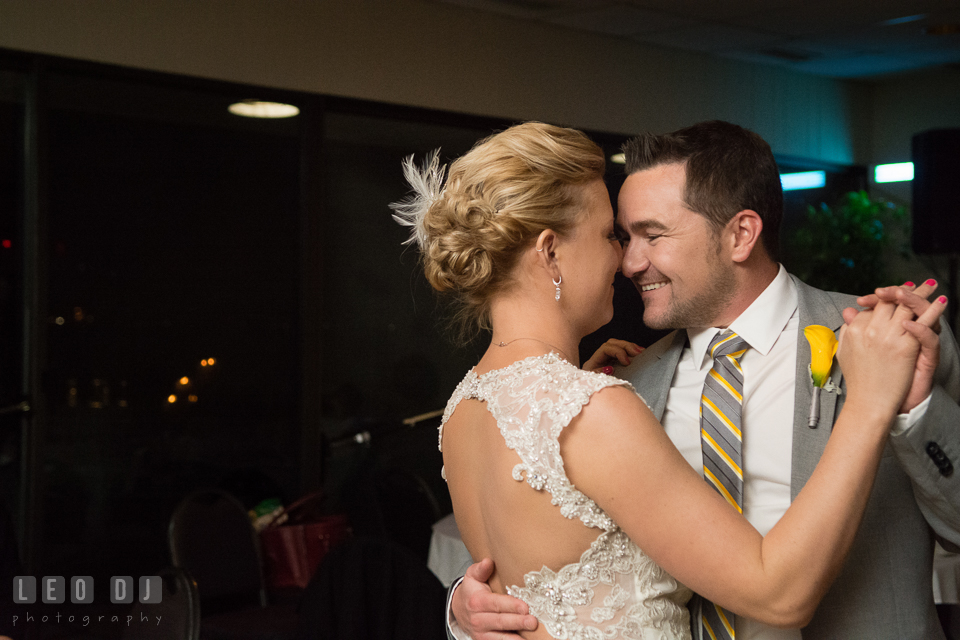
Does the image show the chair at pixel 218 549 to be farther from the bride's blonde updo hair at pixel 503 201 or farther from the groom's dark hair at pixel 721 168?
the groom's dark hair at pixel 721 168

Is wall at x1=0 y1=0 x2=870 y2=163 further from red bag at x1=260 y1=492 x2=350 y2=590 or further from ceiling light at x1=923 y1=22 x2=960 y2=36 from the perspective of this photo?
red bag at x1=260 y1=492 x2=350 y2=590

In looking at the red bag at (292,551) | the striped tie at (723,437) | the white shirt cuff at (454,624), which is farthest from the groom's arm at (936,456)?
the red bag at (292,551)

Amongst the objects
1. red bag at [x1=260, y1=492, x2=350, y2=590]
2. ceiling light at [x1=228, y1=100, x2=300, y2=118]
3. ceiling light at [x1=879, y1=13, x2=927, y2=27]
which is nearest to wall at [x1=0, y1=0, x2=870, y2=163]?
ceiling light at [x1=228, y1=100, x2=300, y2=118]

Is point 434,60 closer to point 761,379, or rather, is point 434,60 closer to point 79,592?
point 79,592

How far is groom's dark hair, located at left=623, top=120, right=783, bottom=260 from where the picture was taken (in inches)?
61.1

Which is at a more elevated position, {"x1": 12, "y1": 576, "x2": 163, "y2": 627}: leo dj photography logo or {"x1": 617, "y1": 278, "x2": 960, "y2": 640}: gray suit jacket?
{"x1": 617, "y1": 278, "x2": 960, "y2": 640}: gray suit jacket

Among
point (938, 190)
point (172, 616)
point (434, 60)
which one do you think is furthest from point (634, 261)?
point (938, 190)

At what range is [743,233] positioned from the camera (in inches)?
61.5

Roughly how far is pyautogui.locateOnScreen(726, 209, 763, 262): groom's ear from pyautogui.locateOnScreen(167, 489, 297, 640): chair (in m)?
2.35

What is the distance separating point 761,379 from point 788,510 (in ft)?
1.21

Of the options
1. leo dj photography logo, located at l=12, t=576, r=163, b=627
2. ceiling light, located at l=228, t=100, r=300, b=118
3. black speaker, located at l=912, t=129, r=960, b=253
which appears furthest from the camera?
black speaker, located at l=912, t=129, r=960, b=253

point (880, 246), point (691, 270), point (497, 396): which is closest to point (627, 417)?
point (497, 396)

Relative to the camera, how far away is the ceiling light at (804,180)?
6922 millimetres

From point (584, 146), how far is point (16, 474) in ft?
11.7
